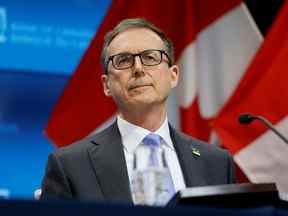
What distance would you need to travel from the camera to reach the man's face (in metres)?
2.55

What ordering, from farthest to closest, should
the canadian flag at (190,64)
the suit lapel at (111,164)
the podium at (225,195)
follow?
1. the canadian flag at (190,64)
2. the suit lapel at (111,164)
3. the podium at (225,195)

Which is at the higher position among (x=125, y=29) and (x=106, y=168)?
(x=125, y=29)

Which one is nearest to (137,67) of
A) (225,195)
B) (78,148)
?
(78,148)

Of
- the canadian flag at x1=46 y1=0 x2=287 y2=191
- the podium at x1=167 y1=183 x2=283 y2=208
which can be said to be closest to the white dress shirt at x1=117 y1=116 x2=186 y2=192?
the podium at x1=167 y1=183 x2=283 y2=208

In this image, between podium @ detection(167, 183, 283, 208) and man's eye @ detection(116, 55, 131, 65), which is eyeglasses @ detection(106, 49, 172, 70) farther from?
podium @ detection(167, 183, 283, 208)

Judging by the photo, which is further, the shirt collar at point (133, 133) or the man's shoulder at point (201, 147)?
the man's shoulder at point (201, 147)

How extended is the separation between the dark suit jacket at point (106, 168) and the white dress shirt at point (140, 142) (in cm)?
2

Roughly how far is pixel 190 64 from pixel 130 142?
6.37 feet

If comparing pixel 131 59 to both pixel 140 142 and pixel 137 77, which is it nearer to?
pixel 137 77

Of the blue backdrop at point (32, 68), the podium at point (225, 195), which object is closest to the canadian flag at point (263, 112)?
the blue backdrop at point (32, 68)

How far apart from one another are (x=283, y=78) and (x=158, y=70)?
5.28ft

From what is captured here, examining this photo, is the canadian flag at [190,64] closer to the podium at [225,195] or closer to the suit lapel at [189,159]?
the suit lapel at [189,159]

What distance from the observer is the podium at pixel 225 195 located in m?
1.61

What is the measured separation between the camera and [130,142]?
254 cm
